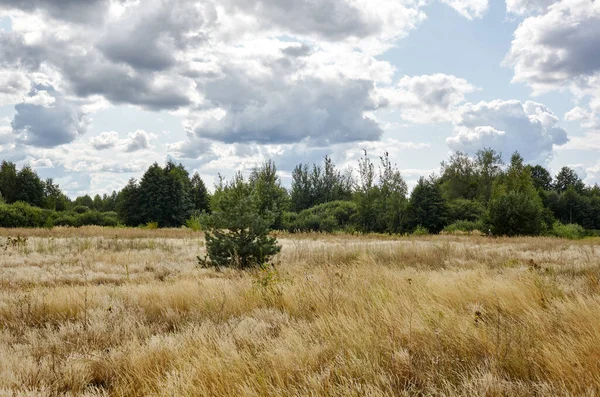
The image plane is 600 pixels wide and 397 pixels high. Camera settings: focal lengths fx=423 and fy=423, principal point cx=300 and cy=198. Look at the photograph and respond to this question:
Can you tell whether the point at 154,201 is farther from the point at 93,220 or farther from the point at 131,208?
the point at 93,220

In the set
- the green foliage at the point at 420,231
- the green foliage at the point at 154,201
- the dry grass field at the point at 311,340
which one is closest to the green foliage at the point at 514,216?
the green foliage at the point at 420,231

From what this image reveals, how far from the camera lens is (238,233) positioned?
12.1 metres

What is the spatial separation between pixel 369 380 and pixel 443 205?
114 feet

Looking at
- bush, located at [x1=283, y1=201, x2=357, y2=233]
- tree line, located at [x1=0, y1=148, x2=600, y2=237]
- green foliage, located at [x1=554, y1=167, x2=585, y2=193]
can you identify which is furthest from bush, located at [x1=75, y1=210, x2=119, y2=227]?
green foliage, located at [x1=554, y1=167, x2=585, y2=193]

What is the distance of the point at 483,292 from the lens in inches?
235

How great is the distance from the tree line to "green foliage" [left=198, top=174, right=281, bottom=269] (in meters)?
0.07

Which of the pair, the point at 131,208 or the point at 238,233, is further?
the point at 131,208

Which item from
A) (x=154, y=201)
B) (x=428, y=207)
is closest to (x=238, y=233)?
(x=428, y=207)

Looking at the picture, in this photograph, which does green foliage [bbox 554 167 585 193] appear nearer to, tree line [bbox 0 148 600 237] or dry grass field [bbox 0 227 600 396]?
tree line [bbox 0 148 600 237]

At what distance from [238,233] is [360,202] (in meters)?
29.3

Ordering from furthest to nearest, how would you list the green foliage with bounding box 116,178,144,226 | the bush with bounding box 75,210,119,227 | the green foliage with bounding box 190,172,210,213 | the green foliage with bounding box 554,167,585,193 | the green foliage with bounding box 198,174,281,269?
the green foliage with bounding box 554,167,585,193 < the green foliage with bounding box 190,172,210,213 < the green foliage with bounding box 116,178,144,226 < the bush with bounding box 75,210,119,227 < the green foliage with bounding box 198,174,281,269

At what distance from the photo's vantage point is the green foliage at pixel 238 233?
11680 mm

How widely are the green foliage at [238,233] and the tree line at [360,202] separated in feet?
0.24

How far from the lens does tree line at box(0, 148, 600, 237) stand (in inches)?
1184
